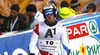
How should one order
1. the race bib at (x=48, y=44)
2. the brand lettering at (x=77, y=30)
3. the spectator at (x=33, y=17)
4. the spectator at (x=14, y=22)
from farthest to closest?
the spectator at (x=14, y=22)
the spectator at (x=33, y=17)
the brand lettering at (x=77, y=30)
the race bib at (x=48, y=44)

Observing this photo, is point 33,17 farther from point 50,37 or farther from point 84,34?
point 50,37

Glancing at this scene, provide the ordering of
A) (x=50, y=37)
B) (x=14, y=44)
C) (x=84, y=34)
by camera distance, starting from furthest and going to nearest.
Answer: (x=84, y=34), (x=14, y=44), (x=50, y=37)

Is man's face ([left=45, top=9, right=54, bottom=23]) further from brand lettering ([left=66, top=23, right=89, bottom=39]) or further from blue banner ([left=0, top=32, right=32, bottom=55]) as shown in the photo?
brand lettering ([left=66, top=23, right=89, bottom=39])

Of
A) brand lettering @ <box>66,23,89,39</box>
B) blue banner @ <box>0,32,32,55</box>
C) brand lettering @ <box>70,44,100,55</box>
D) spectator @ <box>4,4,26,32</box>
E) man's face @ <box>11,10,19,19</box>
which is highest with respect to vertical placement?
man's face @ <box>11,10,19,19</box>

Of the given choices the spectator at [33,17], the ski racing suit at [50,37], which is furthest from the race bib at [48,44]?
the spectator at [33,17]

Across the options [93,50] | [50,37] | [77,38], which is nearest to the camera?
[50,37]

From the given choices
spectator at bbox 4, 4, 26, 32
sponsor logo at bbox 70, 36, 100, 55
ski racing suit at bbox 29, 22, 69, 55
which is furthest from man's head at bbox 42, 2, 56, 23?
spectator at bbox 4, 4, 26, 32

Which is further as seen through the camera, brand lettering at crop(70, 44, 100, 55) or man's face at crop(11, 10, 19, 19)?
man's face at crop(11, 10, 19, 19)

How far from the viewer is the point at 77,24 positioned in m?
6.60

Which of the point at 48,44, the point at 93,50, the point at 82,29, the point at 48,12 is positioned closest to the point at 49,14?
the point at 48,12

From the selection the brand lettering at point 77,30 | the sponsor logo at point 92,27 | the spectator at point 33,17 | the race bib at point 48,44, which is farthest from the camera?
the sponsor logo at point 92,27

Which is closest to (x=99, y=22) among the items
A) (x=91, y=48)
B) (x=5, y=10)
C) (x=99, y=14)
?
(x=99, y=14)

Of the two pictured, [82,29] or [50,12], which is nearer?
[50,12]

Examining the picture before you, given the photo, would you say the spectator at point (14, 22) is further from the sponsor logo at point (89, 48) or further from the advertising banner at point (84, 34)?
the sponsor logo at point (89, 48)
